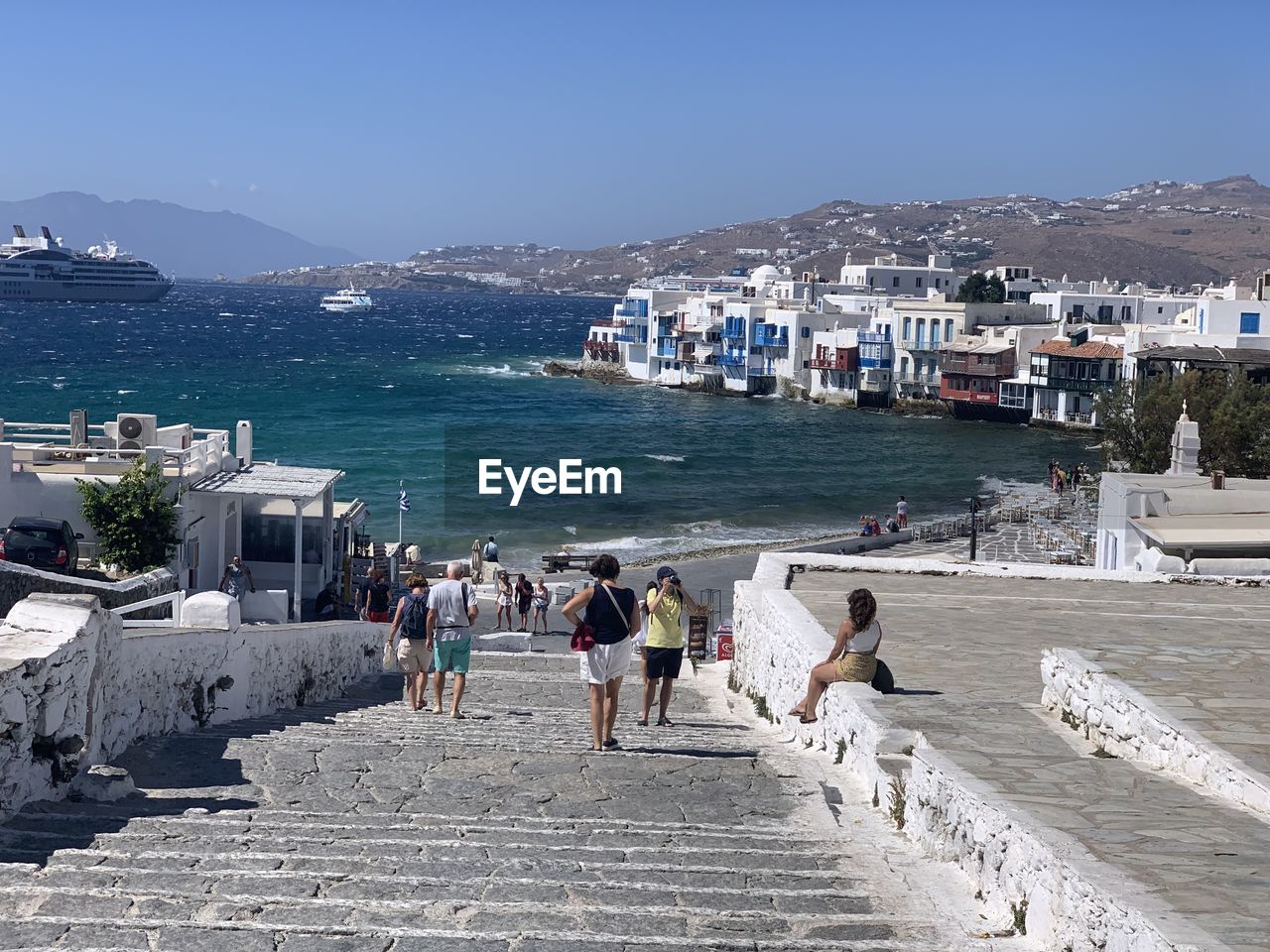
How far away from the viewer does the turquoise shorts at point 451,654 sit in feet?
33.7

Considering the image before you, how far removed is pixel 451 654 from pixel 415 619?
526 mm

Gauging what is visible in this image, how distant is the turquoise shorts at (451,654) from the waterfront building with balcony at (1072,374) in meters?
73.9

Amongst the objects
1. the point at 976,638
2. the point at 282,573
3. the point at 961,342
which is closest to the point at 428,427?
the point at 961,342

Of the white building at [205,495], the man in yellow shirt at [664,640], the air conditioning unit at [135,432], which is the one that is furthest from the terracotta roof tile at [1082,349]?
the man in yellow shirt at [664,640]

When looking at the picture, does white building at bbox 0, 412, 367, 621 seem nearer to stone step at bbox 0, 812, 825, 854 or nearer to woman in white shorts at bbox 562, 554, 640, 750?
woman in white shorts at bbox 562, 554, 640, 750

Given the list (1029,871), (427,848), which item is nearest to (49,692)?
(427,848)

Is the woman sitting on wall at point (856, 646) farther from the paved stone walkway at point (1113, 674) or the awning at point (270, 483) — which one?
the awning at point (270, 483)

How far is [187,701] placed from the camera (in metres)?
8.60

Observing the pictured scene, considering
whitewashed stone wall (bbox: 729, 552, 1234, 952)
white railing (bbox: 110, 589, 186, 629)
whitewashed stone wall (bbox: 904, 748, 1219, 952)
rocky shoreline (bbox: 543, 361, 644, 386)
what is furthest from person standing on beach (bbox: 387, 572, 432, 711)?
rocky shoreline (bbox: 543, 361, 644, 386)

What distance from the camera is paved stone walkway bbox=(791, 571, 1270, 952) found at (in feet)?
16.0

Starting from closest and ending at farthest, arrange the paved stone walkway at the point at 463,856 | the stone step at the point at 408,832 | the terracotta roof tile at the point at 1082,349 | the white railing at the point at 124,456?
1. the paved stone walkway at the point at 463,856
2. the stone step at the point at 408,832
3. the white railing at the point at 124,456
4. the terracotta roof tile at the point at 1082,349

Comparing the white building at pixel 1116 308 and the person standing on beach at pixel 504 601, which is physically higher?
the white building at pixel 1116 308

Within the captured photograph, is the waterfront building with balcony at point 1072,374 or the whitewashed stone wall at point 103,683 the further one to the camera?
the waterfront building with balcony at point 1072,374

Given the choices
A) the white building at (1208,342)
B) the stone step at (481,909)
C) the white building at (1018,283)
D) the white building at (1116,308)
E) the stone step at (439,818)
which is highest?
the white building at (1018,283)
